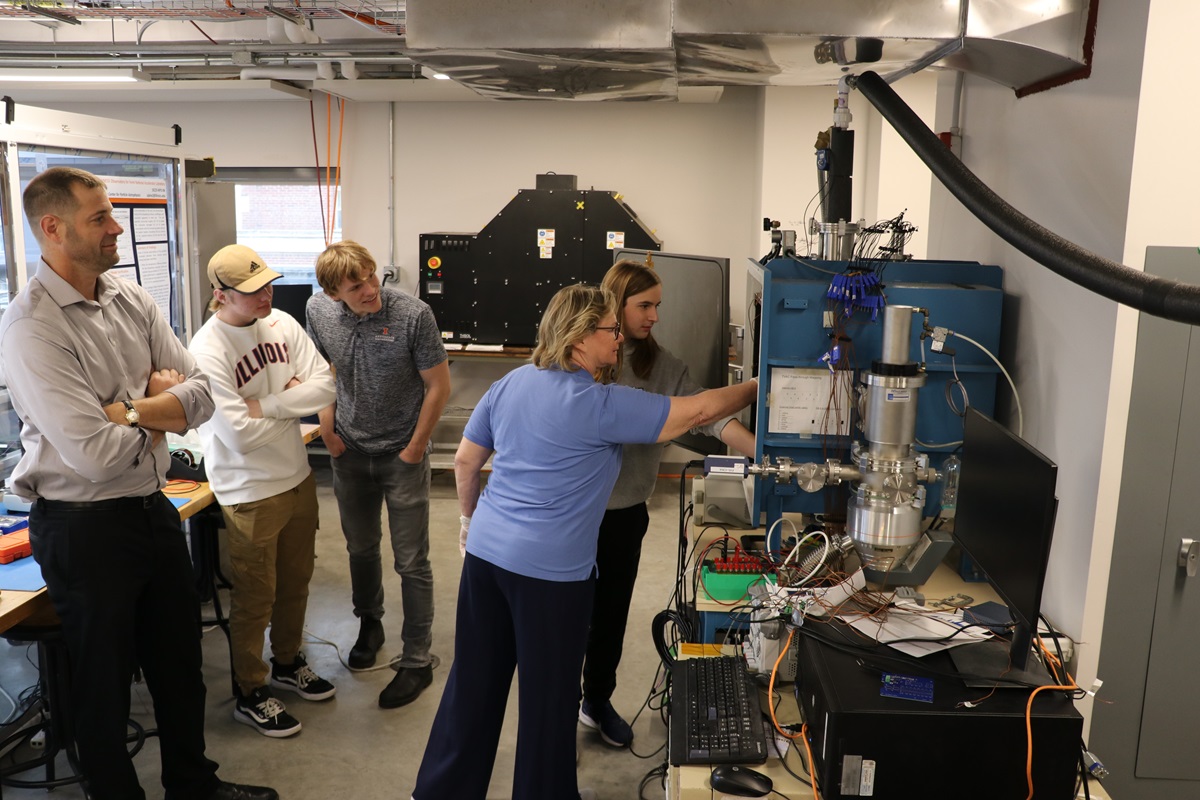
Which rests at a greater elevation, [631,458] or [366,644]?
[631,458]

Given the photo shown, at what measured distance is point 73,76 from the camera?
17.8 feet

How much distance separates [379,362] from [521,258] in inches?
114

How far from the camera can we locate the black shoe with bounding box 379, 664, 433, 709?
126 inches

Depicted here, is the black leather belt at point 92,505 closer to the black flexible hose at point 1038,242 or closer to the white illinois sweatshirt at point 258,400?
the white illinois sweatshirt at point 258,400

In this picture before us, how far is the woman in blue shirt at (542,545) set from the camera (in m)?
2.18

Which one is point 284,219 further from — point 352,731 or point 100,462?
point 100,462

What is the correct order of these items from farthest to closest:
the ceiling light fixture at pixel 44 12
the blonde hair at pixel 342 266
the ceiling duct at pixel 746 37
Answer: the ceiling light fixture at pixel 44 12 < the blonde hair at pixel 342 266 < the ceiling duct at pixel 746 37

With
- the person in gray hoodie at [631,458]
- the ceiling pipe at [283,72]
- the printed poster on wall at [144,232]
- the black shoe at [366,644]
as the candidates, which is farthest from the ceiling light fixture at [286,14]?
the black shoe at [366,644]

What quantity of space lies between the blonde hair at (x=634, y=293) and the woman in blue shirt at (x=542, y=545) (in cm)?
33

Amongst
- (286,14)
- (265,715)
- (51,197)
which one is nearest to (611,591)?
(265,715)

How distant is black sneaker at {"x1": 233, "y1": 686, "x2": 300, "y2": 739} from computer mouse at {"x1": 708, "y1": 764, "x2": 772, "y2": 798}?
6.09ft

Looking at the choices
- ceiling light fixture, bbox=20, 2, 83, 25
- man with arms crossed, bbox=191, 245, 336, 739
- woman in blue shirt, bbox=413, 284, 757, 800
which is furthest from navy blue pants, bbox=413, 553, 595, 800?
ceiling light fixture, bbox=20, 2, 83, 25

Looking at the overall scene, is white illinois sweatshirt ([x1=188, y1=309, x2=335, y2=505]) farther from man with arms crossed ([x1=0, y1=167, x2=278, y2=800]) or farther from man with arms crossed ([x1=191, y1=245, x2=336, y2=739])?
man with arms crossed ([x1=0, y1=167, x2=278, y2=800])

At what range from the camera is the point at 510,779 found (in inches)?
111
